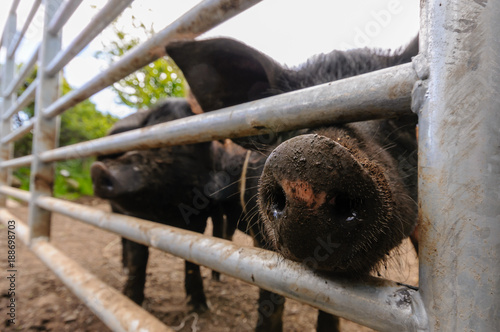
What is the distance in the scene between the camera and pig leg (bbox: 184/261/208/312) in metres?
2.83

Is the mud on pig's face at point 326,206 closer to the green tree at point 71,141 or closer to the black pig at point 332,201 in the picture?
the black pig at point 332,201

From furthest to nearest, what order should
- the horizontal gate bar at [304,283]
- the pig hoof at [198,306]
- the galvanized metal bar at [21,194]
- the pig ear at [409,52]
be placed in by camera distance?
1. the pig hoof at [198,306]
2. the galvanized metal bar at [21,194]
3. the pig ear at [409,52]
4. the horizontal gate bar at [304,283]

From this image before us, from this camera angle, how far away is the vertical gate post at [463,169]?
1.57 feet


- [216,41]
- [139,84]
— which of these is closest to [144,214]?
[216,41]

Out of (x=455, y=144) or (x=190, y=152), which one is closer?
(x=455, y=144)

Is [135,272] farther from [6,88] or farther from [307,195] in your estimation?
[6,88]

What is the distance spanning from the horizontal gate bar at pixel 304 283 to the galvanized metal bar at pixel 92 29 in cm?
113

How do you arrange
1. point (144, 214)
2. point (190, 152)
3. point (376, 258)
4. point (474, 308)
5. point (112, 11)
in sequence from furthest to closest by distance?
point (190, 152), point (144, 214), point (112, 11), point (376, 258), point (474, 308)

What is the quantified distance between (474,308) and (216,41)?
1.14 meters

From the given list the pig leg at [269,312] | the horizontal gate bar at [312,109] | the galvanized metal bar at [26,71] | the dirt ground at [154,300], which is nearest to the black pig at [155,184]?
the dirt ground at [154,300]

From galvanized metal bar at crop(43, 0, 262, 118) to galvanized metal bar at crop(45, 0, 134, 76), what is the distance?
0.90ft

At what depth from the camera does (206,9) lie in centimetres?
104

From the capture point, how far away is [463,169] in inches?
19.7

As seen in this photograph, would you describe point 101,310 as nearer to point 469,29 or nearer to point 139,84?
point 469,29
